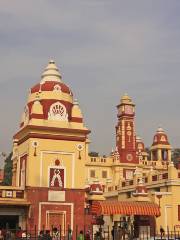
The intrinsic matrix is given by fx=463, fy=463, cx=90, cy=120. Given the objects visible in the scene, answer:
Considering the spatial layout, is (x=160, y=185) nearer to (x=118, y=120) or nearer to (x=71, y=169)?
(x=71, y=169)

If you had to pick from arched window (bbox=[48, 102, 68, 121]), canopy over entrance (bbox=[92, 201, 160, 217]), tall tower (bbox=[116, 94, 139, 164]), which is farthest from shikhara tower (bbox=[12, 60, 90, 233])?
tall tower (bbox=[116, 94, 139, 164])

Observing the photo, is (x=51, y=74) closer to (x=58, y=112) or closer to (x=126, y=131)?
(x=58, y=112)

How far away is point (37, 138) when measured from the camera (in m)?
31.0

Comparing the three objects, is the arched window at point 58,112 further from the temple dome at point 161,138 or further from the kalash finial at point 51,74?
the temple dome at point 161,138

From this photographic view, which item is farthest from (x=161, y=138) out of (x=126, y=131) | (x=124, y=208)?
(x=124, y=208)

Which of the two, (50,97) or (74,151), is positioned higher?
(50,97)

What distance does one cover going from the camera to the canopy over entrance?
31.8 meters

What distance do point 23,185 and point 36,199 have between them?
1854 mm

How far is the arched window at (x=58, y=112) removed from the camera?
31875 mm

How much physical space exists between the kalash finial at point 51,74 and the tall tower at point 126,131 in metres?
26.5

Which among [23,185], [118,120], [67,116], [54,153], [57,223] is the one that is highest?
[118,120]

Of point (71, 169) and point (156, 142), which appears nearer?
point (71, 169)

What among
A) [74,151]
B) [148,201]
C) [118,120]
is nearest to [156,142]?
[118,120]

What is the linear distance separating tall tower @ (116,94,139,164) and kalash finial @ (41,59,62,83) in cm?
2655
